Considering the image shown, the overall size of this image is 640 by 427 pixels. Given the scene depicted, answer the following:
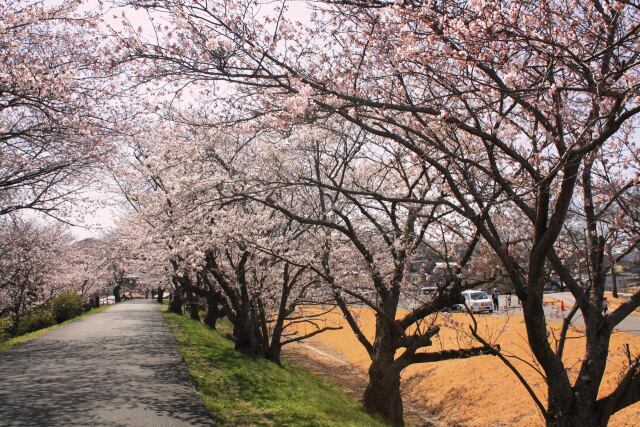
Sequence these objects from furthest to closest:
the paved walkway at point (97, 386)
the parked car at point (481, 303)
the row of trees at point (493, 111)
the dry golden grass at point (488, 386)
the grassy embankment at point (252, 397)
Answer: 1. the parked car at point (481, 303)
2. the dry golden grass at point (488, 386)
3. the grassy embankment at point (252, 397)
4. the paved walkway at point (97, 386)
5. the row of trees at point (493, 111)

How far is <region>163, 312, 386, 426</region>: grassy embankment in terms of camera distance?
26.0 feet

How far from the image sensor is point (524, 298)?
579 cm

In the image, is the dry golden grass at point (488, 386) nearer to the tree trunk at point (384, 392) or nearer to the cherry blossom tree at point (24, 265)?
the tree trunk at point (384, 392)

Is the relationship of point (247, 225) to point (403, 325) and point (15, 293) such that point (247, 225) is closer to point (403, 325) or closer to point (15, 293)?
point (403, 325)

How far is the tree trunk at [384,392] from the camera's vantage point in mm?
11352

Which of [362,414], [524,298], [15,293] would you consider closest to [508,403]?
[362,414]

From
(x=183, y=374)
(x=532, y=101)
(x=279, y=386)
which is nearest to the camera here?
(x=532, y=101)

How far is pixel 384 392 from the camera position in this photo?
11.6m

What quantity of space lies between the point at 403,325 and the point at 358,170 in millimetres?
6008

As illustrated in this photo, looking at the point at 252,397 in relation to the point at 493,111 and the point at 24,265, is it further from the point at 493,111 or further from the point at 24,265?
the point at 24,265

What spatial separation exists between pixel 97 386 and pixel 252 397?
274 cm

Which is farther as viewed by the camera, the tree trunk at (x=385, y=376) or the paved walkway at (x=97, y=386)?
the tree trunk at (x=385, y=376)

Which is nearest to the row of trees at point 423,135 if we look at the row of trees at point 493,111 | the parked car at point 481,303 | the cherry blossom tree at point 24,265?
the row of trees at point 493,111

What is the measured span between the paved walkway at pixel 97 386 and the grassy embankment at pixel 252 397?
0.33m
